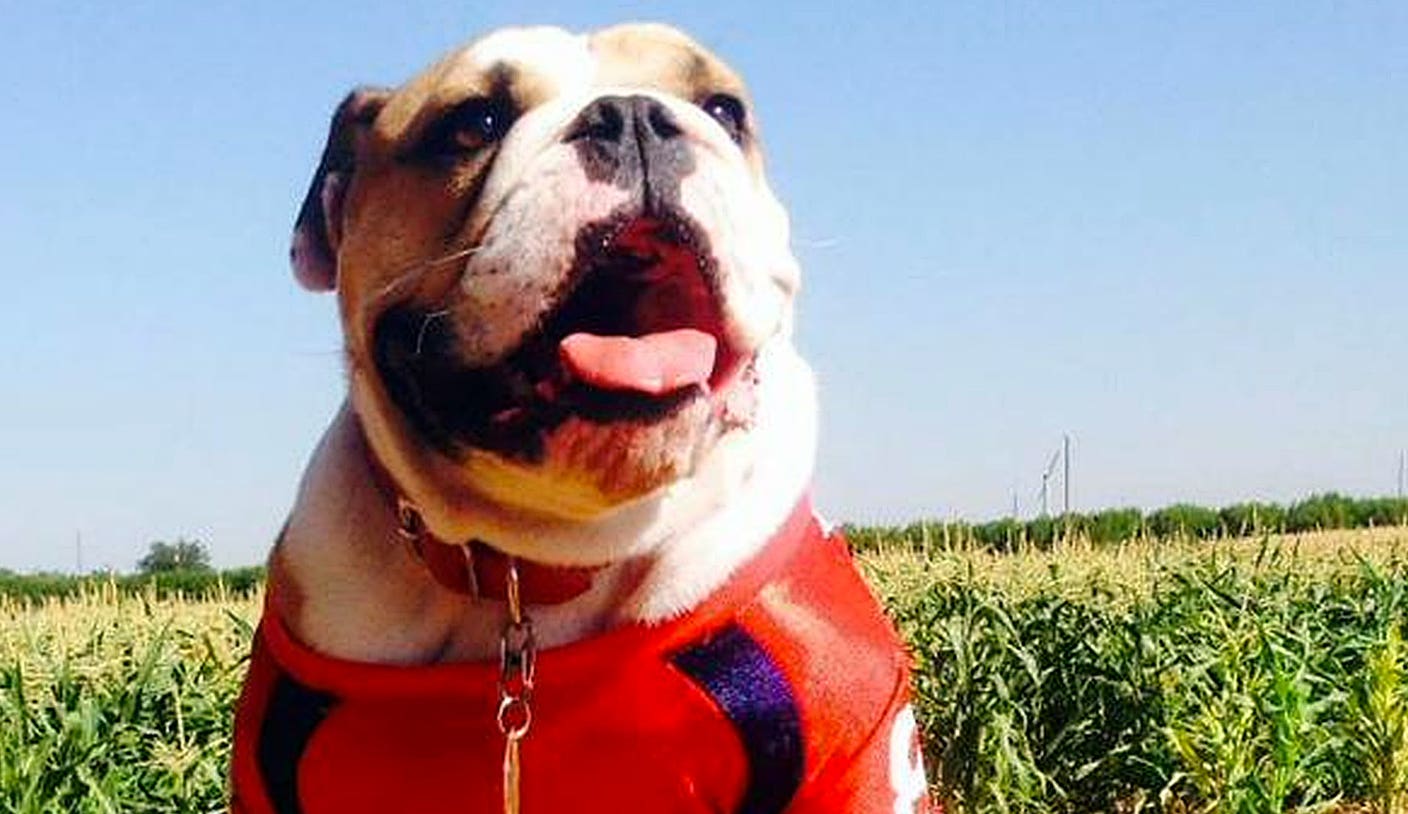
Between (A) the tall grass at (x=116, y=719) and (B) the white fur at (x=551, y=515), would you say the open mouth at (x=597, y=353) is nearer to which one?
(B) the white fur at (x=551, y=515)

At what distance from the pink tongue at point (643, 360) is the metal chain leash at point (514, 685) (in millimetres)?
427

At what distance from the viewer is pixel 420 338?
2.95 meters

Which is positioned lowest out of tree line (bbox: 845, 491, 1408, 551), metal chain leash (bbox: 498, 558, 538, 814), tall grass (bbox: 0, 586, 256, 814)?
tree line (bbox: 845, 491, 1408, 551)

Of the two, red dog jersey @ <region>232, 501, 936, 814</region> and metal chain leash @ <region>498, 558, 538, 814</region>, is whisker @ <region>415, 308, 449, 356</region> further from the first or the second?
red dog jersey @ <region>232, 501, 936, 814</region>

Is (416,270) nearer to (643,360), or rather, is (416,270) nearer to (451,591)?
(643,360)

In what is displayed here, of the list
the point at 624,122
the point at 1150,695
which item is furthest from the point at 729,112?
the point at 1150,695

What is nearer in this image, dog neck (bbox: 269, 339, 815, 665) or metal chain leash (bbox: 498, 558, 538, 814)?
metal chain leash (bbox: 498, 558, 538, 814)

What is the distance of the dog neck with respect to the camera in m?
3.19

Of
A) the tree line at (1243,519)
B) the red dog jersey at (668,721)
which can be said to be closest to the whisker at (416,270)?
the red dog jersey at (668,721)

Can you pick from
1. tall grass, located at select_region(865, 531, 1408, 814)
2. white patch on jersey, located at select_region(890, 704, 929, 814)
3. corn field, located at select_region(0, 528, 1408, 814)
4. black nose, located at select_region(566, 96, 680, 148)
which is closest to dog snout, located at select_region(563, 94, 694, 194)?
black nose, located at select_region(566, 96, 680, 148)

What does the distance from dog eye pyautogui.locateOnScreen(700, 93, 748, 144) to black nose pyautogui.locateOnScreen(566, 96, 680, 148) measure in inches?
10.5

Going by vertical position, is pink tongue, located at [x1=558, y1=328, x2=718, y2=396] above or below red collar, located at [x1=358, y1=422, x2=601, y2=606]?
above

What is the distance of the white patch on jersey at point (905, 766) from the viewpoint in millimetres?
3205

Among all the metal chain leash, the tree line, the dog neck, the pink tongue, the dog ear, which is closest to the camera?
the pink tongue
